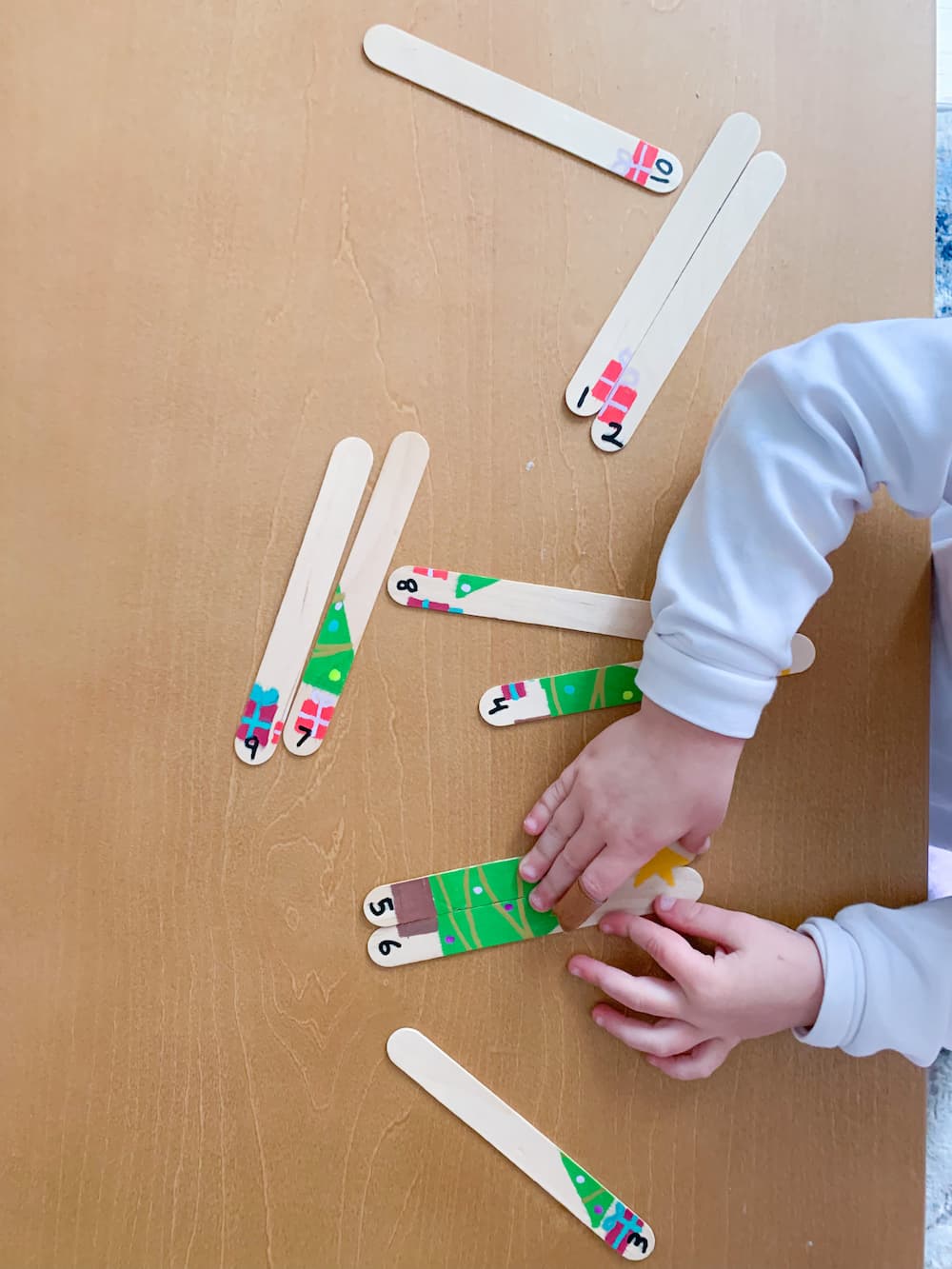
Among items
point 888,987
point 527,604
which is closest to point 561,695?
point 527,604

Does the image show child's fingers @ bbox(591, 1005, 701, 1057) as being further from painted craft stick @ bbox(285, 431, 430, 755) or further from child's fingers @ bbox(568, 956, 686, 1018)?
painted craft stick @ bbox(285, 431, 430, 755)

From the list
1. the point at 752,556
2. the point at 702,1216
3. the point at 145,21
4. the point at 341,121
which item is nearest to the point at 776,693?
the point at 752,556

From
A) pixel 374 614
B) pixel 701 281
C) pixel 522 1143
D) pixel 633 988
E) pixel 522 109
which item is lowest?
pixel 522 1143

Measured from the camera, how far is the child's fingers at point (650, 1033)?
0.64 meters

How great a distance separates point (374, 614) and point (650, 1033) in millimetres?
334

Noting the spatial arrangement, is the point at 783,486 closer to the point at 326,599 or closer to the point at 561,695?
the point at 561,695

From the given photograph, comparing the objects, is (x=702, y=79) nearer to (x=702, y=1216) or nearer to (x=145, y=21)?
(x=145, y=21)

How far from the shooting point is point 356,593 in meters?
0.64

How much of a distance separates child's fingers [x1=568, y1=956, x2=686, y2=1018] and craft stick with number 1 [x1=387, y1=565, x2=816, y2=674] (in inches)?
8.8

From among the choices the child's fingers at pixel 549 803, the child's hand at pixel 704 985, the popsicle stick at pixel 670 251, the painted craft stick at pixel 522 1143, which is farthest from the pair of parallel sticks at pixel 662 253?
the painted craft stick at pixel 522 1143

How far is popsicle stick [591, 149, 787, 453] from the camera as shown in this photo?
25.4 inches

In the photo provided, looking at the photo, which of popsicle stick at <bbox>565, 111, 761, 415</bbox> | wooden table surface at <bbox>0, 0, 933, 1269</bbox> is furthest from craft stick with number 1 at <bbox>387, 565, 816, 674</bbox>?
popsicle stick at <bbox>565, 111, 761, 415</bbox>

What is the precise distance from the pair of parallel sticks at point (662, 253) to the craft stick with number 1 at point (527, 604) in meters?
0.11

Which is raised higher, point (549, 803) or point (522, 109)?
point (522, 109)
